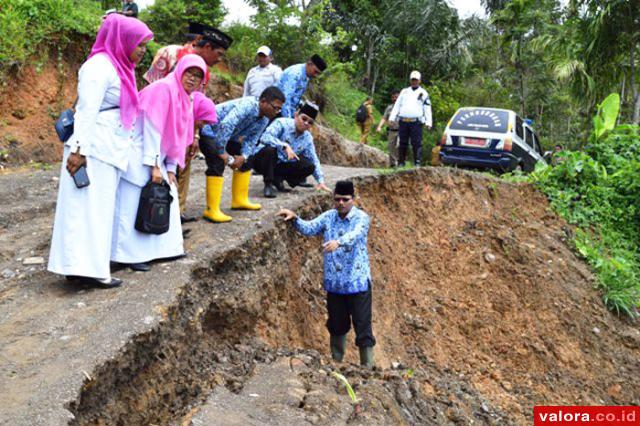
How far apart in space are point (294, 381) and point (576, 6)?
14313 millimetres

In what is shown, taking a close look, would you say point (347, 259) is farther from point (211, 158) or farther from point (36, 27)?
point (36, 27)

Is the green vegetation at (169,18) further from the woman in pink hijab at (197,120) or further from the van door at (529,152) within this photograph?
the woman in pink hijab at (197,120)

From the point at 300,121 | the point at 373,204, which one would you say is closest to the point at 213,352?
the point at 300,121

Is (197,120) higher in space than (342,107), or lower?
lower

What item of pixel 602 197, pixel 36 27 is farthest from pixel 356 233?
pixel 36 27

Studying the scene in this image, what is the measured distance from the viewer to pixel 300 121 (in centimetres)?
668

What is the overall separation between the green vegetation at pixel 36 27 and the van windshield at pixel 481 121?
24.9 feet

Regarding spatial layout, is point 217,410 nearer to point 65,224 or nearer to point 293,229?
point 65,224

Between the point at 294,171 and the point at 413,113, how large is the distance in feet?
12.9

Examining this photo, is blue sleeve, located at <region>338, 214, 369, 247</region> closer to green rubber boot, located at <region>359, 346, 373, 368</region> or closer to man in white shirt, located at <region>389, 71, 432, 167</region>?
green rubber boot, located at <region>359, 346, 373, 368</region>

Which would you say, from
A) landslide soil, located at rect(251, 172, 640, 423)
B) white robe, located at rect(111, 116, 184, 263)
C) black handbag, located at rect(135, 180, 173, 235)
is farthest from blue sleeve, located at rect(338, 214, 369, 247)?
white robe, located at rect(111, 116, 184, 263)

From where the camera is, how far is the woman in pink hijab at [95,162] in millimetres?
4070

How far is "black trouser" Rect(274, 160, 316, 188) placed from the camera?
7029 mm

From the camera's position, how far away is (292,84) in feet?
24.5
